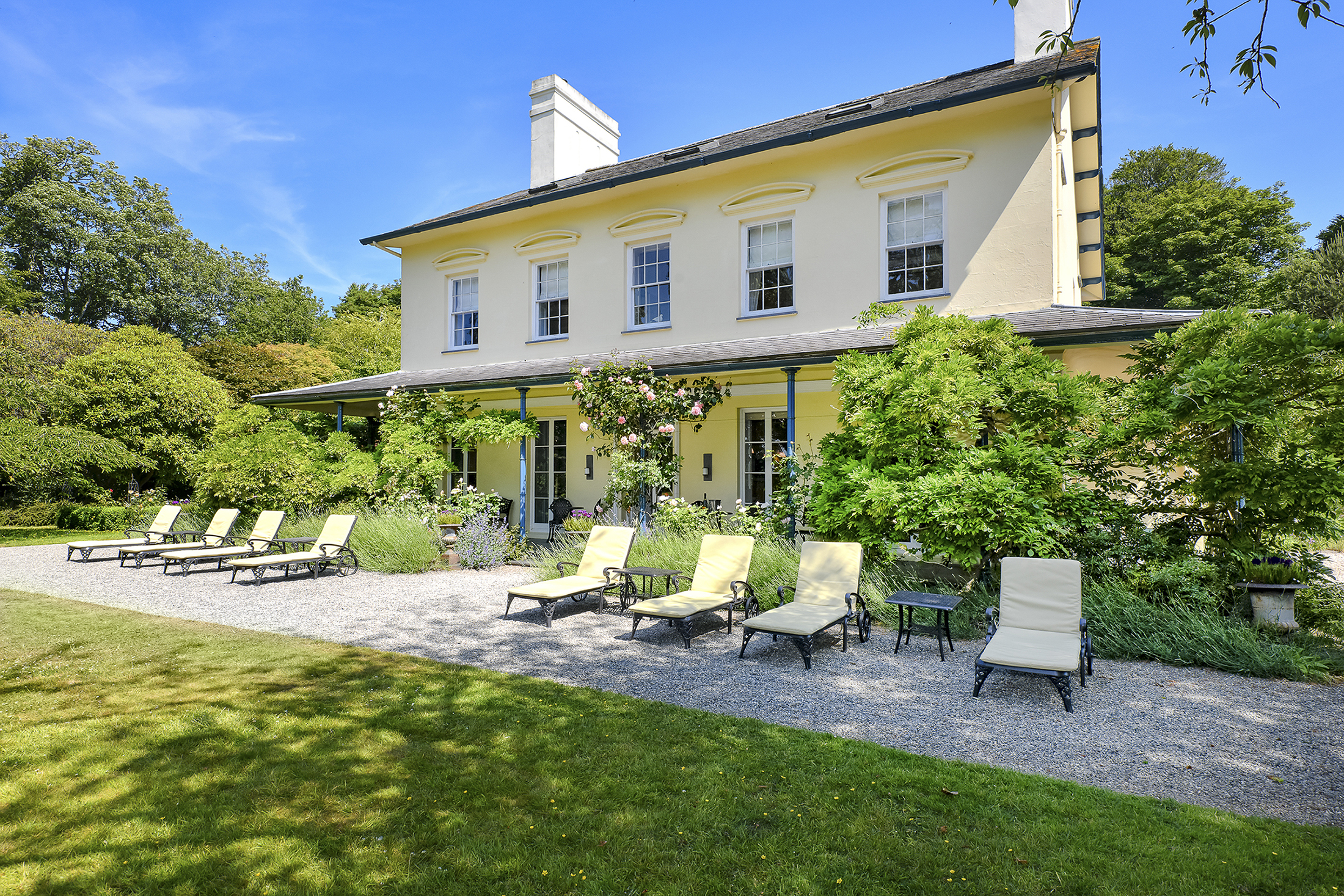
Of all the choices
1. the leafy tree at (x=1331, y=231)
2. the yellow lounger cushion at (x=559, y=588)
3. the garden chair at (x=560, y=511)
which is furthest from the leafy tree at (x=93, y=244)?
the leafy tree at (x=1331, y=231)

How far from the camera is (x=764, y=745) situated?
4082 millimetres

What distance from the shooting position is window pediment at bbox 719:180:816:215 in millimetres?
12320

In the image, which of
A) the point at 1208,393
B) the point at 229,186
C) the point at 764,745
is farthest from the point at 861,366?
the point at 229,186

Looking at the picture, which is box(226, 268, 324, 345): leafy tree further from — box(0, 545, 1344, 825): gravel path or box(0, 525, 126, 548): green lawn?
box(0, 545, 1344, 825): gravel path

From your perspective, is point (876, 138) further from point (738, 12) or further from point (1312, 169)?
point (1312, 169)

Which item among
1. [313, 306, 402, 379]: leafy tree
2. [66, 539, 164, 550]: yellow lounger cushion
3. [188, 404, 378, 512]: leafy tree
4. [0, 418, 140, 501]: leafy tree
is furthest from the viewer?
[313, 306, 402, 379]: leafy tree

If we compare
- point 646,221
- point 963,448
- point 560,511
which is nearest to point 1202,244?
point 646,221

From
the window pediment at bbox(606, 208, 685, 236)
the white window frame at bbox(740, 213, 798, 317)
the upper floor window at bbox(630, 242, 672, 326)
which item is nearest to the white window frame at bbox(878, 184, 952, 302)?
the white window frame at bbox(740, 213, 798, 317)

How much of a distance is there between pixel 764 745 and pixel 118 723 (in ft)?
14.0

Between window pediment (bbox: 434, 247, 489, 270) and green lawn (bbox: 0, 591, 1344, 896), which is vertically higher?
window pediment (bbox: 434, 247, 489, 270)

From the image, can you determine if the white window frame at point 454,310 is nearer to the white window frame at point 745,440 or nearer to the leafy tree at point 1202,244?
the white window frame at point 745,440

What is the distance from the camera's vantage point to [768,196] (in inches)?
498

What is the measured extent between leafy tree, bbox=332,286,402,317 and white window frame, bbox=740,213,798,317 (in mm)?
37098

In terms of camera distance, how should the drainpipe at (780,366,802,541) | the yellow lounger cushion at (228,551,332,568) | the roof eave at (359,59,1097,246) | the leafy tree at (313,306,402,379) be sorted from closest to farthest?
1. the drainpipe at (780,366,802,541)
2. the roof eave at (359,59,1097,246)
3. the yellow lounger cushion at (228,551,332,568)
4. the leafy tree at (313,306,402,379)
